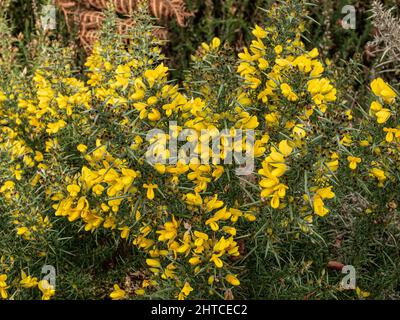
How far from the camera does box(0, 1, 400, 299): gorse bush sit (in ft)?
6.03

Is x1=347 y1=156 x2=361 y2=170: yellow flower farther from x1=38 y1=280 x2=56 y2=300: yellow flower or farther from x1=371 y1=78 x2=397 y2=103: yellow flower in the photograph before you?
x1=38 y1=280 x2=56 y2=300: yellow flower

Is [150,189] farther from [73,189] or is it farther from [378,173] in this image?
[378,173]

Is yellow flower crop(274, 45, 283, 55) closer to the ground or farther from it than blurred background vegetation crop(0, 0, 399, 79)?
farther from it

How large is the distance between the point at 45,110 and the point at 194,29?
231 centimetres

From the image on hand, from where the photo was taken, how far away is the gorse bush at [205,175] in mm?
1838

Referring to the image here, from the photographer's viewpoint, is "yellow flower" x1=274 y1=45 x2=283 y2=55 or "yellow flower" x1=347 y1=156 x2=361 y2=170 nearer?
"yellow flower" x1=347 y1=156 x2=361 y2=170

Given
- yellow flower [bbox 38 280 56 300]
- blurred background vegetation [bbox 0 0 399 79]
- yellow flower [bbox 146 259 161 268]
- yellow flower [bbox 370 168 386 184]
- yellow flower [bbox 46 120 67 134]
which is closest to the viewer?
yellow flower [bbox 370 168 386 184]

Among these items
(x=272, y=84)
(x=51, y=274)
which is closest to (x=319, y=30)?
(x=272, y=84)

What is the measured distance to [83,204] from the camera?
2.12 m

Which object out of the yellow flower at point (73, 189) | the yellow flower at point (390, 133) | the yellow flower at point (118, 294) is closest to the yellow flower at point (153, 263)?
the yellow flower at point (118, 294)
